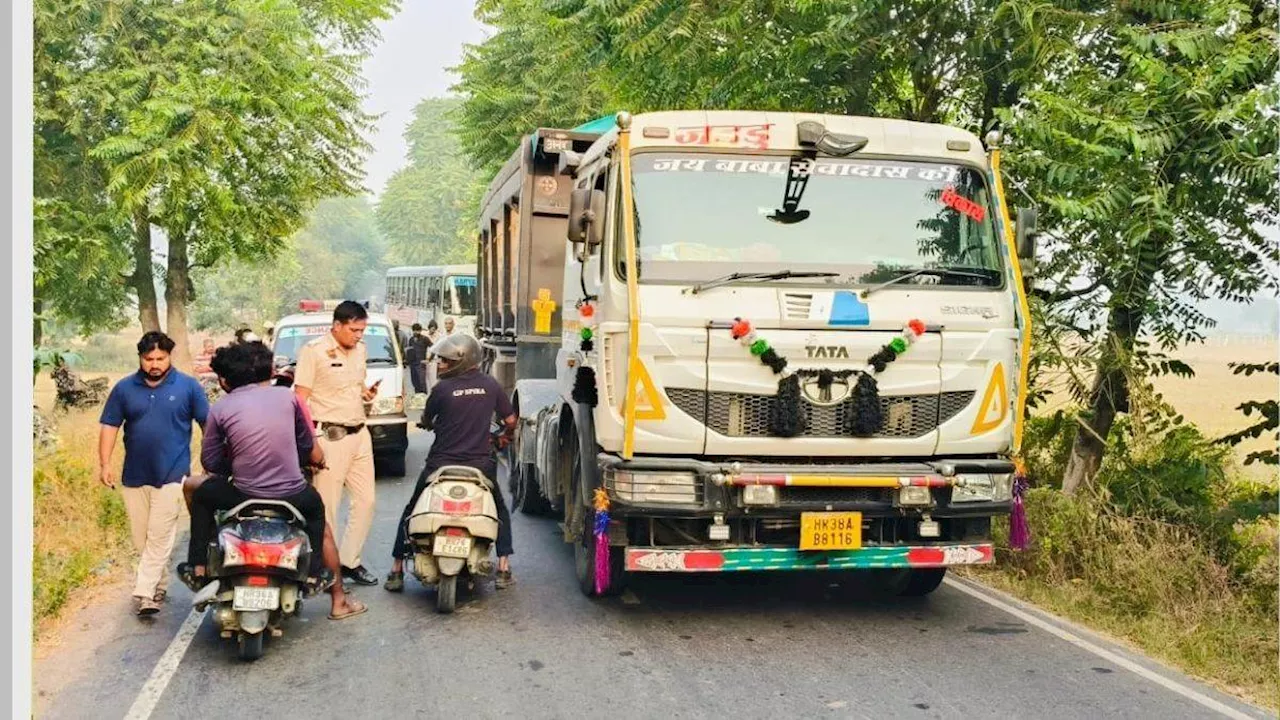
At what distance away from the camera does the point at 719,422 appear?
618 centimetres

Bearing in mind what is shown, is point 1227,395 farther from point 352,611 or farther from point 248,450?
point 248,450

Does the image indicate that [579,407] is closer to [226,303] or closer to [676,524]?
[676,524]

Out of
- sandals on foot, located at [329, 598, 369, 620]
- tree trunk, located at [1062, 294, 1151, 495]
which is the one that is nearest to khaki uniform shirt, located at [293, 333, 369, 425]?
sandals on foot, located at [329, 598, 369, 620]

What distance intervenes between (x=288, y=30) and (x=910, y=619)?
15.0m

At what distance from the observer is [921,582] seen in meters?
7.20

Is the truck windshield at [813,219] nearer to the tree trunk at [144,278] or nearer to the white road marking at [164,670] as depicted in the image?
the white road marking at [164,670]

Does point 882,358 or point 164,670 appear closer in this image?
point 164,670

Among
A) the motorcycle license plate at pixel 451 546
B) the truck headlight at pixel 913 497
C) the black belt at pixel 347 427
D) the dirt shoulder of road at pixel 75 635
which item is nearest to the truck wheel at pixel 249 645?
the dirt shoulder of road at pixel 75 635

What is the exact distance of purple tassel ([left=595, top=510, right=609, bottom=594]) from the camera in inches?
244

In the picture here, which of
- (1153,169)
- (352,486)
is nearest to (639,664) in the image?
(352,486)

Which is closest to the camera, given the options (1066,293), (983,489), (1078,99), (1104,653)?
(1104,653)

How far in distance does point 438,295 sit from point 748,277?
24.3m

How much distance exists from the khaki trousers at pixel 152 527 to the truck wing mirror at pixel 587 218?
281 centimetres

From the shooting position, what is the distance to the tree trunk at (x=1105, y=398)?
8680 millimetres
